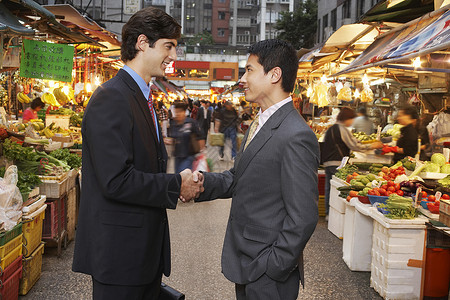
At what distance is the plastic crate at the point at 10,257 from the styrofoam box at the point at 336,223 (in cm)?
489

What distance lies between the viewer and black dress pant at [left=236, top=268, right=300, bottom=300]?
7.59ft

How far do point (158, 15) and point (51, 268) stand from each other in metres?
4.34

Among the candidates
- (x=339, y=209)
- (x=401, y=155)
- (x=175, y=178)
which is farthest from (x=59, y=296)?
(x=401, y=155)

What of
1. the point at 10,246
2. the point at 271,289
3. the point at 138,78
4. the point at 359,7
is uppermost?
the point at 359,7

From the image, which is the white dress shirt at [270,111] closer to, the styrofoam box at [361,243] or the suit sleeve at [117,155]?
the suit sleeve at [117,155]

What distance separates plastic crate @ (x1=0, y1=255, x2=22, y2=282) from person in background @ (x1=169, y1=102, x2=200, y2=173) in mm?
4794

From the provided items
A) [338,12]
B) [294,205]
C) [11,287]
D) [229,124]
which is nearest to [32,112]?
[229,124]

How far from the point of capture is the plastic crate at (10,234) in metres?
4.05

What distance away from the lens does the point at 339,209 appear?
24.5 feet

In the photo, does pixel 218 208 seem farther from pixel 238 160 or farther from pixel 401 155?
pixel 238 160

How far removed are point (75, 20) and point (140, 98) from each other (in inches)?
327

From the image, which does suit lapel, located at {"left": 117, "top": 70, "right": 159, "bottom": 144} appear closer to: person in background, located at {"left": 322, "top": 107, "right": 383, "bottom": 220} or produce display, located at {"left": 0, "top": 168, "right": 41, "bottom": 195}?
produce display, located at {"left": 0, "top": 168, "right": 41, "bottom": 195}

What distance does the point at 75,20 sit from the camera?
9766mm

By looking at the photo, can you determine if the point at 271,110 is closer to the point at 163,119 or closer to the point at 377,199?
the point at 377,199
